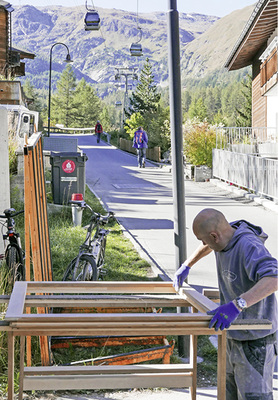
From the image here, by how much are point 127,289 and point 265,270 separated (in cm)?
122

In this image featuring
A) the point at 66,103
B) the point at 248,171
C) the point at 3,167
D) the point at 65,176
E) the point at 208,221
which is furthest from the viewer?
the point at 66,103

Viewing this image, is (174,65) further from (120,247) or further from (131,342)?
(120,247)

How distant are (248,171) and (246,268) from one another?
55.6 feet

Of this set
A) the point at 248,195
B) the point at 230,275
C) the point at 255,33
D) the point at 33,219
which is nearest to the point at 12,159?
the point at 33,219

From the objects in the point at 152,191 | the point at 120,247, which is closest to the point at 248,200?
the point at 152,191

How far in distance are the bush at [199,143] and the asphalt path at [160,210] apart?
4.84 ft

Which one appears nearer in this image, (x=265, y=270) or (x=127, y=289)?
(x=265, y=270)

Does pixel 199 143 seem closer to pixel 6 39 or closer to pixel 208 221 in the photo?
pixel 208 221

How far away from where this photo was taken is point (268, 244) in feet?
38.2

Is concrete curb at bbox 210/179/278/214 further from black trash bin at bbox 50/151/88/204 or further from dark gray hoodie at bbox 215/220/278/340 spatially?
dark gray hoodie at bbox 215/220/278/340

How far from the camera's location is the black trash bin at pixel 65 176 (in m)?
13.5

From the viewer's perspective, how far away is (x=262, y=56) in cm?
3175

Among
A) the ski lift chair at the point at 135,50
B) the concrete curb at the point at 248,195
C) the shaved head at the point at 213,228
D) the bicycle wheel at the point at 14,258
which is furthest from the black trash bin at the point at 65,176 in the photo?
the ski lift chair at the point at 135,50

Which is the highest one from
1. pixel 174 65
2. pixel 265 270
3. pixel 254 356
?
pixel 174 65
